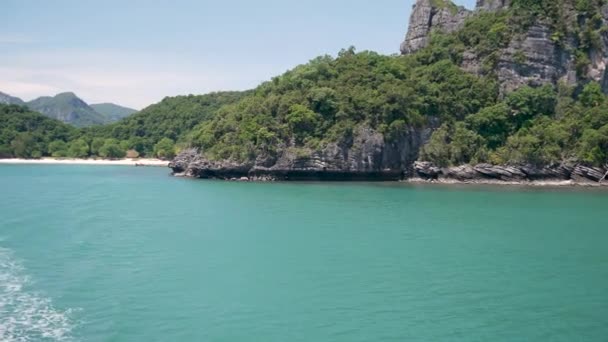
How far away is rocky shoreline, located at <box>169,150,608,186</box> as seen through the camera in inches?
2827

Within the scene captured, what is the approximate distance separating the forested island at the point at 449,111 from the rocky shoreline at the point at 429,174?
0.44 feet

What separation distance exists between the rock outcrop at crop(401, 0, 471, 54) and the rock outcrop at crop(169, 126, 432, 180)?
22441mm

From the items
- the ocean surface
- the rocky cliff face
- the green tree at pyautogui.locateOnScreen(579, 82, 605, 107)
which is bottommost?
the ocean surface

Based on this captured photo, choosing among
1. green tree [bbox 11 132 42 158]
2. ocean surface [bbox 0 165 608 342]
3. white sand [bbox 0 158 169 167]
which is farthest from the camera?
green tree [bbox 11 132 42 158]

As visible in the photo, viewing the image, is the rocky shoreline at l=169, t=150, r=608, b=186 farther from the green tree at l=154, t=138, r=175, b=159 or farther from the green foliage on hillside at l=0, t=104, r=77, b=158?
the green foliage on hillside at l=0, t=104, r=77, b=158

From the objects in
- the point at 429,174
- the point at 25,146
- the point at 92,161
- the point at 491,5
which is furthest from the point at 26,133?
the point at 491,5

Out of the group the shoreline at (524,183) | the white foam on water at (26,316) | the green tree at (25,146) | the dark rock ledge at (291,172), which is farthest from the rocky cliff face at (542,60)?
the green tree at (25,146)

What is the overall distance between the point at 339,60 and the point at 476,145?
79.1 ft

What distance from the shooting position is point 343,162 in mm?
74250

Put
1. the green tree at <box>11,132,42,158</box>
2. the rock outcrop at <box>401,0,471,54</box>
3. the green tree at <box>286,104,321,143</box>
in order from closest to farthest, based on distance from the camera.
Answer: the green tree at <box>286,104,321,143</box>, the rock outcrop at <box>401,0,471,54</box>, the green tree at <box>11,132,42,158</box>

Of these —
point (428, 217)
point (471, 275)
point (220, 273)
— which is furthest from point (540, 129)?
point (220, 273)

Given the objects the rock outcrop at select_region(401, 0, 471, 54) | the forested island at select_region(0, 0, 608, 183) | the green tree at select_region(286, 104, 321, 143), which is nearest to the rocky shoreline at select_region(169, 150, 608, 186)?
the forested island at select_region(0, 0, 608, 183)

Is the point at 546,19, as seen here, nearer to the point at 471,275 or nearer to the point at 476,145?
the point at 476,145

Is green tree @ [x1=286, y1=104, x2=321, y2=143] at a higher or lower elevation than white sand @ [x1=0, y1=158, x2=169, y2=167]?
higher
